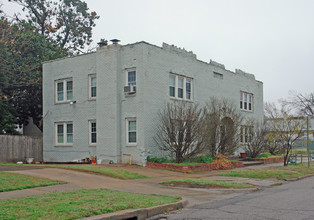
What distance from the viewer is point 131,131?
2119 cm

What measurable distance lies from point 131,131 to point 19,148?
8.74 m

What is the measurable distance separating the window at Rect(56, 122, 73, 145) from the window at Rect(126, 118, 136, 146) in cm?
503

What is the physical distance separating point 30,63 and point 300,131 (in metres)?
20.3

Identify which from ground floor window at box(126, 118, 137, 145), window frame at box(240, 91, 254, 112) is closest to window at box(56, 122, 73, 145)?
ground floor window at box(126, 118, 137, 145)

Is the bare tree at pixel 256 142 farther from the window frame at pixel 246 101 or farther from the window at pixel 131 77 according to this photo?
the window at pixel 131 77

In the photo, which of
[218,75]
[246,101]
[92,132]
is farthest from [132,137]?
[246,101]

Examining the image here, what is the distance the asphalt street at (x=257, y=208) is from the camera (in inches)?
334

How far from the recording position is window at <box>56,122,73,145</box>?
80.0 ft

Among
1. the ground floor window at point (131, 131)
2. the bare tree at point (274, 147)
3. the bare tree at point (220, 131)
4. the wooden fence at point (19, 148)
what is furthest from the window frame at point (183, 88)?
the wooden fence at point (19, 148)

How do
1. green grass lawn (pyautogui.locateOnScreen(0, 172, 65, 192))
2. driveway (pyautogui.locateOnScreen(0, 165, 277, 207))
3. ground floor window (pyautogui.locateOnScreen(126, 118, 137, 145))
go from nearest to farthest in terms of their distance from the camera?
driveway (pyautogui.locateOnScreen(0, 165, 277, 207))
green grass lawn (pyautogui.locateOnScreen(0, 172, 65, 192))
ground floor window (pyautogui.locateOnScreen(126, 118, 137, 145))

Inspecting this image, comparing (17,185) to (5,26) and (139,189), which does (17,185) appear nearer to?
(139,189)

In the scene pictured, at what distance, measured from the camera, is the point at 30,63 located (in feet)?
93.4

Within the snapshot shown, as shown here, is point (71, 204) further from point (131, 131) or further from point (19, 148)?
point (19, 148)

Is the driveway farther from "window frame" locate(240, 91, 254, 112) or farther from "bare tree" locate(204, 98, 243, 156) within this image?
"window frame" locate(240, 91, 254, 112)
